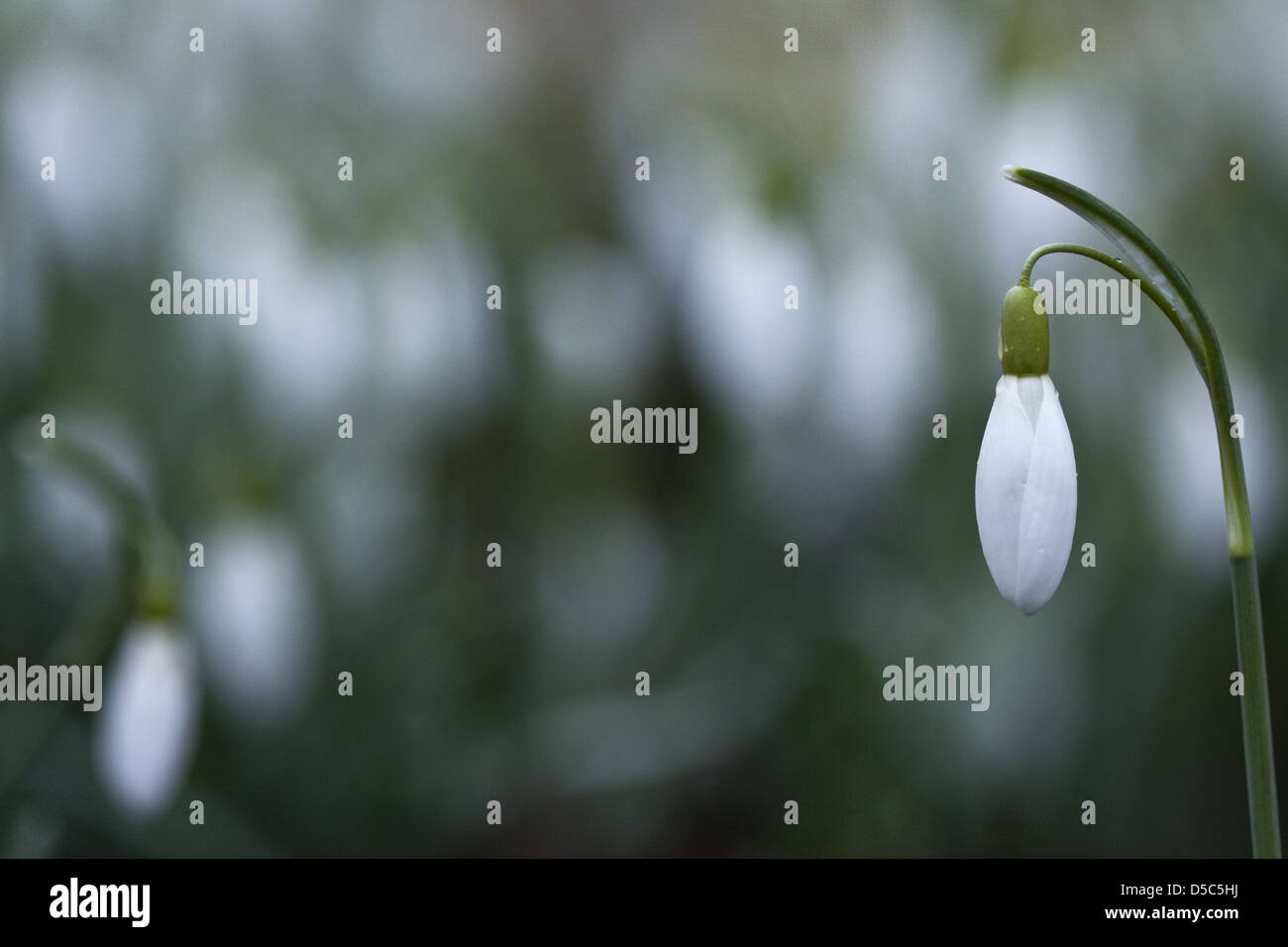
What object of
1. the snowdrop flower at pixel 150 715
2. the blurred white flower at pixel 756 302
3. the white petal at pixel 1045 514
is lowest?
the snowdrop flower at pixel 150 715

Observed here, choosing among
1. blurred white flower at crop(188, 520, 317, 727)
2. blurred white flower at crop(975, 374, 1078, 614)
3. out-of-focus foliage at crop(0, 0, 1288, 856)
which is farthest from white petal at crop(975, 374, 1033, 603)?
blurred white flower at crop(188, 520, 317, 727)

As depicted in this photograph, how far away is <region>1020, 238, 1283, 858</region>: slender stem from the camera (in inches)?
19.2

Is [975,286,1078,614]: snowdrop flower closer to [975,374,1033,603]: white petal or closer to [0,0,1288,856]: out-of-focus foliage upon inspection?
[975,374,1033,603]: white petal

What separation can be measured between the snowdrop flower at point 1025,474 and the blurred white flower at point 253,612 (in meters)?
0.75

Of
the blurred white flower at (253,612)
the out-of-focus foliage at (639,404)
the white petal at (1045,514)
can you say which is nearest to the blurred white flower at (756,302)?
the out-of-focus foliage at (639,404)

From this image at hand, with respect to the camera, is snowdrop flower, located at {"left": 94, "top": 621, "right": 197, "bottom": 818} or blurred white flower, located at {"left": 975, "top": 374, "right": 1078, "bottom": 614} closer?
blurred white flower, located at {"left": 975, "top": 374, "right": 1078, "bottom": 614}

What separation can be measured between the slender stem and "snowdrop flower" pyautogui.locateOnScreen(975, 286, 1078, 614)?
6 centimetres

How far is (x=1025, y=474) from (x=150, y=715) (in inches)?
26.4

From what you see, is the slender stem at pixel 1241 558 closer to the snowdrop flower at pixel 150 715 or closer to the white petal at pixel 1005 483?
the white petal at pixel 1005 483

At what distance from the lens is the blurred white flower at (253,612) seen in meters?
1.10

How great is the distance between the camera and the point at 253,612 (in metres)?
1.10

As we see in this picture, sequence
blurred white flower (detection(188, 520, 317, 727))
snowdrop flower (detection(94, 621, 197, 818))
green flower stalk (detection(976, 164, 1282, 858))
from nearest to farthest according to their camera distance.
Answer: green flower stalk (detection(976, 164, 1282, 858)) < snowdrop flower (detection(94, 621, 197, 818)) < blurred white flower (detection(188, 520, 317, 727))

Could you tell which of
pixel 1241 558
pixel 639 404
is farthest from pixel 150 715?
pixel 1241 558
